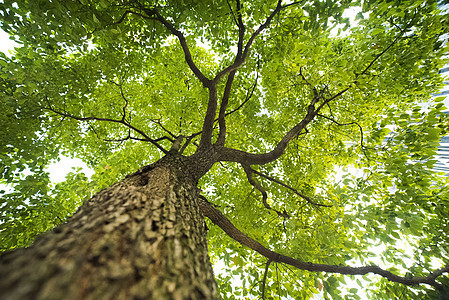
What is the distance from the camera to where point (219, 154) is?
4.01 m

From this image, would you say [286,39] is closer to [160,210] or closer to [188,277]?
[160,210]

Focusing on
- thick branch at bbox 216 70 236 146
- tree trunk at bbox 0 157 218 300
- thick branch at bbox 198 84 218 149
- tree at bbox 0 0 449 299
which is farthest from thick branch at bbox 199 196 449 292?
tree trunk at bbox 0 157 218 300

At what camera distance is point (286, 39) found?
3910 mm

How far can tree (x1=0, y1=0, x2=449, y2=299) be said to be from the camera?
1.08m

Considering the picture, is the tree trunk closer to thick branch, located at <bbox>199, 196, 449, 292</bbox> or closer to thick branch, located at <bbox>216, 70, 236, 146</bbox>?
thick branch, located at <bbox>199, 196, 449, 292</bbox>

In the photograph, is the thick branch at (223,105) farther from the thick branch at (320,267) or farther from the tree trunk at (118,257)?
the tree trunk at (118,257)

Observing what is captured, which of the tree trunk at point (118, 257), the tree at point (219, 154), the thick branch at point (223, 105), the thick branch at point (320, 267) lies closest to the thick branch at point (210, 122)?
the tree at point (219, 154)

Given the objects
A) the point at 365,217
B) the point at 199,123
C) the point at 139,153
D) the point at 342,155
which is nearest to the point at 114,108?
the point at 139,153

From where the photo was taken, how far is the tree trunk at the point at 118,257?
25.4 inches

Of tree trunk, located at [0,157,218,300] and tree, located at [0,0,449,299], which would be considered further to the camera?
tree, located at [0,0,449,299]

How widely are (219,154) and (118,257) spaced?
3.20m

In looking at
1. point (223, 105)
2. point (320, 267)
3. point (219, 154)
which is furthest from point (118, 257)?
point (223, 105)

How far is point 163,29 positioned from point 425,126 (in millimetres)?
5742

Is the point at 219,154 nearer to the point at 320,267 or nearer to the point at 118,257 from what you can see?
the point at 320,267
